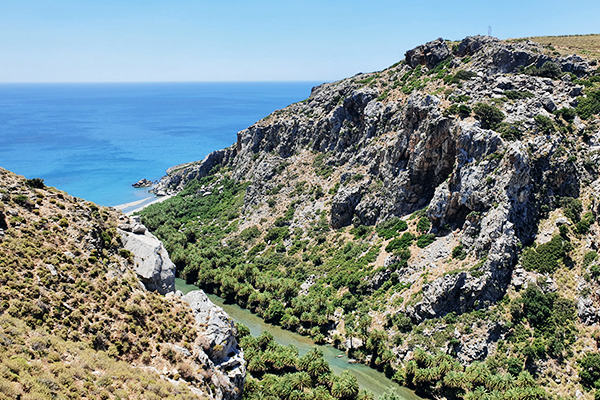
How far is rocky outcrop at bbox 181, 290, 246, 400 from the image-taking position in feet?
118

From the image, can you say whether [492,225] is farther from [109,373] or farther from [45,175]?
[45,175]

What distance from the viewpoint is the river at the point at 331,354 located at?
51.1 m

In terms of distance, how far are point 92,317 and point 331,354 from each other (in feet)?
120

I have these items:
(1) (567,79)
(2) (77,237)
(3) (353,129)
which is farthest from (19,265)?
(1) (567,79)

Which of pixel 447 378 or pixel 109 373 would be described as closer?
pixel 109 373

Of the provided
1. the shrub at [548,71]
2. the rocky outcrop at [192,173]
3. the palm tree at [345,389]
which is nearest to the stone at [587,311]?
the palm tree at [345,389]

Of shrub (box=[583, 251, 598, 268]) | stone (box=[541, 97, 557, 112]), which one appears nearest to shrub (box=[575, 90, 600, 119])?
stone (box=[541, 97, 557, 112])

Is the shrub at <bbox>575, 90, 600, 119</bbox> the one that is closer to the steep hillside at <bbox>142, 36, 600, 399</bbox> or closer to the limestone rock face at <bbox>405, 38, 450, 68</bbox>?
the steep hillside at <bbox>142, 36, 600, 399</bbox>

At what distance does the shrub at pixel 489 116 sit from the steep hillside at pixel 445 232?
0.30 metres

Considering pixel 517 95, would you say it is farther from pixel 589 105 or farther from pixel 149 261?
pixel 149 261

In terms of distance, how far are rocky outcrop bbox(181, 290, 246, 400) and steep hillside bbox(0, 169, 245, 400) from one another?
0.36 feet

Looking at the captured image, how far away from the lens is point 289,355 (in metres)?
52.0

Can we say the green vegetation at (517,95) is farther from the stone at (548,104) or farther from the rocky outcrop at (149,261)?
the rocky outcrop at (149,261)

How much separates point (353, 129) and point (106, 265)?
231 ft
